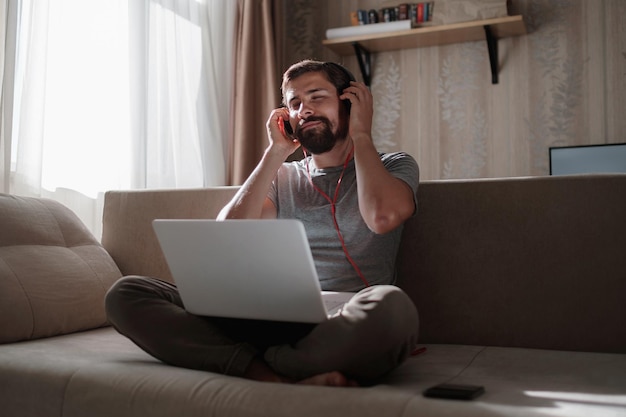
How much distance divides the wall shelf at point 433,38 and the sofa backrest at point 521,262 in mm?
2013

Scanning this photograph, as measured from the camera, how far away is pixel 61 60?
96.7 inches

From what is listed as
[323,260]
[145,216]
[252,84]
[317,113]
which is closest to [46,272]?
[145,216]

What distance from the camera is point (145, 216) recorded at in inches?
83.7

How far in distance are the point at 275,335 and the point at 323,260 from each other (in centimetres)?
42

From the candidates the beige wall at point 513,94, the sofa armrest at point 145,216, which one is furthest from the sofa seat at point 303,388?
the beige wall at point 513,94

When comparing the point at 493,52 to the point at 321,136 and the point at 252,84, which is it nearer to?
the point at 252,84

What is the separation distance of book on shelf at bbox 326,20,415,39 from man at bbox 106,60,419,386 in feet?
6.12

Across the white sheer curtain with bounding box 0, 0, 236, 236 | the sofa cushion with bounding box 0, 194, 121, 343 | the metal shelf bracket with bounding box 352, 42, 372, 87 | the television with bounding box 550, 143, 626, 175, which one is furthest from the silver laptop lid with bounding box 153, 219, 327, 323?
the metal shelf bracket with bounding box 352, 42, 372, 87

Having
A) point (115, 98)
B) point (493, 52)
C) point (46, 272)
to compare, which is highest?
point (493, 52)

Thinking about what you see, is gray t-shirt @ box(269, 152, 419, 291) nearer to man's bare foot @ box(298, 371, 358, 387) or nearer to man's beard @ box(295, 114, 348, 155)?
man's beard @ box(295, 114, 348, 155)

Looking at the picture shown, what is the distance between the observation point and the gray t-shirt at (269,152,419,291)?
1.63 m

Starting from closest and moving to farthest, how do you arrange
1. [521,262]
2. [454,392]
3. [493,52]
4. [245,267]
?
1. [454,392]
2. [245,267]
3. [521,262]
4. [493,52]

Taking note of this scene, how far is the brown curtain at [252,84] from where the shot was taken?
3512 mm

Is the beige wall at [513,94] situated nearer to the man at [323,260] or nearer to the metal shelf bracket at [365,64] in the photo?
the metal shelf bracket at [365,64]
